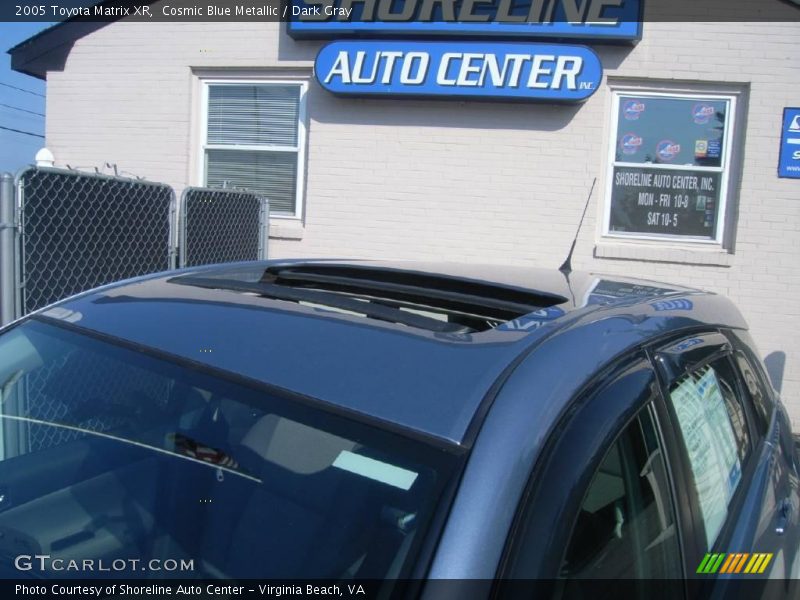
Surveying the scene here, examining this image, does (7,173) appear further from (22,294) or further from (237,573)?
(237,573)

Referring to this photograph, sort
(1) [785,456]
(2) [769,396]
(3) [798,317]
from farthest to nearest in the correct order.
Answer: (3) [798,317]
(2) [769,396]
(1) [785,456]

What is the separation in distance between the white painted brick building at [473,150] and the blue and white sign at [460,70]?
0.74 ft

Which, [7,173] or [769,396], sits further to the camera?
[7,173]

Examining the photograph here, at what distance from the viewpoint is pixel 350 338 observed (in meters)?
1.65

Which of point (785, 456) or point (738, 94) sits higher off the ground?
point (738, 94)

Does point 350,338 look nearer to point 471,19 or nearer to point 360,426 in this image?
point 360,426

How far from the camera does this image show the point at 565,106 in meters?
6.92

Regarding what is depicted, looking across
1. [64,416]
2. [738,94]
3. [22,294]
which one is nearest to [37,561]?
[64,416]

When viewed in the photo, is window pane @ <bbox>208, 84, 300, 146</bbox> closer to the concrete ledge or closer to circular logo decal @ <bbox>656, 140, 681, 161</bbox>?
the concrete ledge

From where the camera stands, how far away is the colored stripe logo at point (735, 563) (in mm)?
1839

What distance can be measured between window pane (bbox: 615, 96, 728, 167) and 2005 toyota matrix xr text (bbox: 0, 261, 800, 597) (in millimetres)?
5076

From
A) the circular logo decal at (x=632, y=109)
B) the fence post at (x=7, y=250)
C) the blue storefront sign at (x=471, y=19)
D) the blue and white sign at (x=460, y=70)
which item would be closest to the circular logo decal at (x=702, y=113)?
the circular logo decal at (x=632, y=109)

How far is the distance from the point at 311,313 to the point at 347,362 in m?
0.30

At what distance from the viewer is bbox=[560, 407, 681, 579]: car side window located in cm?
157
